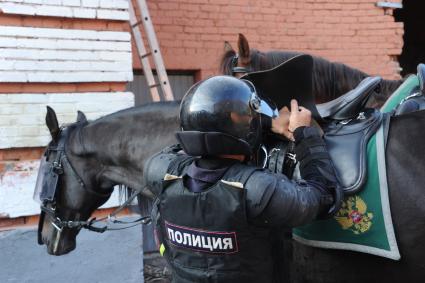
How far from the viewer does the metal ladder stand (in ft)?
15.0

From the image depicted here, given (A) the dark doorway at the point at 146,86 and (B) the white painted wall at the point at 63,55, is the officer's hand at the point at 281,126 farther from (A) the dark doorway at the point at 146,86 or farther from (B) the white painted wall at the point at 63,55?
(A) the dark doorway at the point at 146,86

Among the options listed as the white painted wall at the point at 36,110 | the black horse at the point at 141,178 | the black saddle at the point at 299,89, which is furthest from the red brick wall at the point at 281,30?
the black saddle at the point at 299,89

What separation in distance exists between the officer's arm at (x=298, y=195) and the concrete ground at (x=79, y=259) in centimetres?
303

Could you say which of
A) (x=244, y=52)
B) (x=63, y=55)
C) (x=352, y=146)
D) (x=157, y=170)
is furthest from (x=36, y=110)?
(x=352, y=146)

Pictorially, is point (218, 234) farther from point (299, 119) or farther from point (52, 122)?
point (52, 122)

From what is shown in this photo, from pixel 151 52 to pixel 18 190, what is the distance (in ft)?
6.03

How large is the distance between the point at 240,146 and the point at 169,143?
1171 mm

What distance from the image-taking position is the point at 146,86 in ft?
18.1

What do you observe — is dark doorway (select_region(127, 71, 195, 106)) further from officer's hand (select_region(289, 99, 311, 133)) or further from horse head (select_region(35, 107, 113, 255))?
officer's hand (select_region(289, 99, 311, 133))

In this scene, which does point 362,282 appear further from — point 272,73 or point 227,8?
point 227,8

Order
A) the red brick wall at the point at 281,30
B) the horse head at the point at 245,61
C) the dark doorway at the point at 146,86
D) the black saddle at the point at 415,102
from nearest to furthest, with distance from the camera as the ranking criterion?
the black saddle at the point at 415,102
the horse head at the point at 245,61
the red brick wall at the point at 281,30
the dark doorway at the point at 146,86

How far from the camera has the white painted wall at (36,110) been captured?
12.8ft

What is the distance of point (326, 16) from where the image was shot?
5.91 meters

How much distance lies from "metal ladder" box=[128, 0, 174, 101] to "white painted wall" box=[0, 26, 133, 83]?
1.01ft
